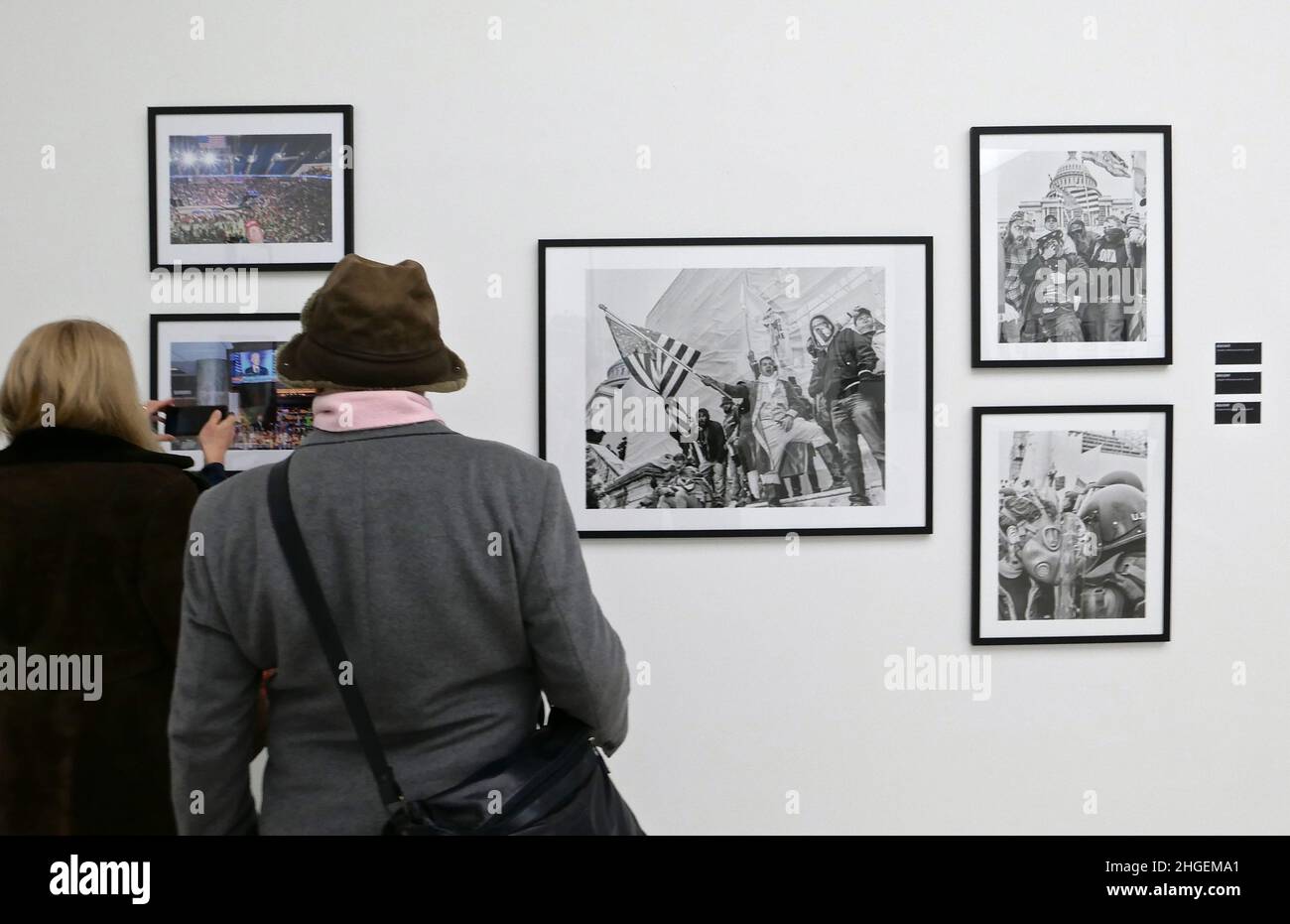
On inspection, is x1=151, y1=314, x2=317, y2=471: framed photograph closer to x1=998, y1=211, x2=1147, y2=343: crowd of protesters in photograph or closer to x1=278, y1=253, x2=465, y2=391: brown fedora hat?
x1=278, y1=253, x2=465, y2=391: brown fedora hat

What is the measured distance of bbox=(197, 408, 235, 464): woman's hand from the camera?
7.15 feet

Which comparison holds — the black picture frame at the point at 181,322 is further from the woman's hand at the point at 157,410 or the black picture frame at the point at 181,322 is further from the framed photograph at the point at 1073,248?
the framed photograph at the point at 1073,248

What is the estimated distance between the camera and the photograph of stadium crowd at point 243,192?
2271mm

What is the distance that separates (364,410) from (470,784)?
1.84 feet

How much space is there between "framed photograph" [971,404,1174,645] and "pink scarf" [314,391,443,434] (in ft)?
4.88

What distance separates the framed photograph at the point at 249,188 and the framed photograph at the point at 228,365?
140mm

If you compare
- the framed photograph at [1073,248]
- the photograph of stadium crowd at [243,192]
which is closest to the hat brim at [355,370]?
the photograph of stadium crowd at [243,192]

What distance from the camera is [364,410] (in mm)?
1370

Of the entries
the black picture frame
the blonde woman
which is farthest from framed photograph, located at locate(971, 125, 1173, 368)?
the blonde woman

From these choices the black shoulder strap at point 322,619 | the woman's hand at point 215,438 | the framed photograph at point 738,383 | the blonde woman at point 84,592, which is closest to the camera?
the black shoulder strap at point 322,619

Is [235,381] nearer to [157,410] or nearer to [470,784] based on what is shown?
[157,410]
